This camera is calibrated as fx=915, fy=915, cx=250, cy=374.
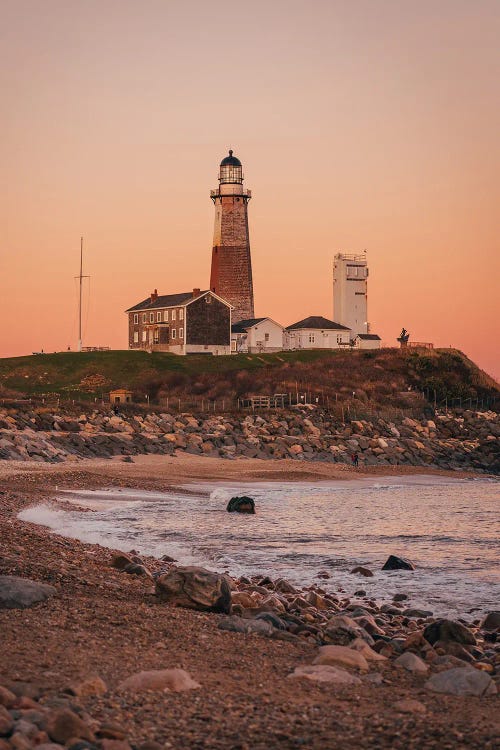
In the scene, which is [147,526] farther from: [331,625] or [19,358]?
[19,358]

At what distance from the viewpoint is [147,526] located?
20.0 m

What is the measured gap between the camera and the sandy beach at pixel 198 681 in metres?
6.13

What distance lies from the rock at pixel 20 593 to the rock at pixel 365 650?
319cm

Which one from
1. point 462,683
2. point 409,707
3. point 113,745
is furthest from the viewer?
point 462,683

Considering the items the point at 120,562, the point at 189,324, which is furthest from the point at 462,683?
the point at 189,324

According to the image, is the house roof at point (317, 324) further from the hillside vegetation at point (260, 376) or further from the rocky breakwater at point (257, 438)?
the rocky breakwater at point (257, 438)

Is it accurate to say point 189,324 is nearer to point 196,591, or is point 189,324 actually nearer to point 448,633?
point 196,591

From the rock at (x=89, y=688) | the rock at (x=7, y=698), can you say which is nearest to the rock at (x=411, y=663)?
the rock at (x=89, y=688)

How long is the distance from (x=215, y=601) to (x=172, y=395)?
167 feet

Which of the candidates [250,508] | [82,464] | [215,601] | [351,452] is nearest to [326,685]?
[215,601]

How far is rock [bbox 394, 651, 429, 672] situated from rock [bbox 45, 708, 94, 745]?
3.72 metres

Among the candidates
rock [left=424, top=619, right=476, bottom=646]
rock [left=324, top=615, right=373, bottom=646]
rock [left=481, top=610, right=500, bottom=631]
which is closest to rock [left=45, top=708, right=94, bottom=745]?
rock [left=324, top=615, right=373, bottom=646]

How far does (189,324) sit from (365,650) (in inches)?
2751

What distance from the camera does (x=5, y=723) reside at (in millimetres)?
5656
